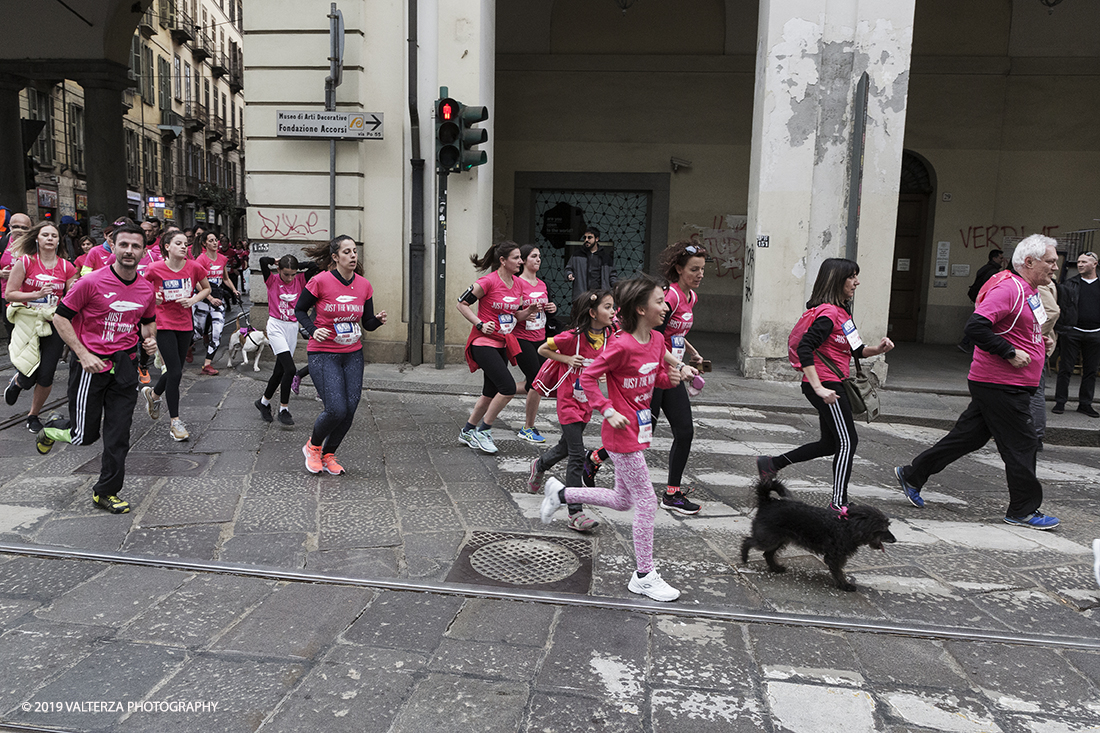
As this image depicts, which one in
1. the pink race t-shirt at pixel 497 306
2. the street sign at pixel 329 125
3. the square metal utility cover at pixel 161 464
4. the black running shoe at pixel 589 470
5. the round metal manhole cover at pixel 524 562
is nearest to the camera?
the round metal manhole cover at pixel 524 562

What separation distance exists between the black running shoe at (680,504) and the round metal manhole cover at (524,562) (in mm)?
1002

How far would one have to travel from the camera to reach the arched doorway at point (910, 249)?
50.2 feet

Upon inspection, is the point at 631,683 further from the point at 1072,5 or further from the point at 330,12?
the point at 1072,5

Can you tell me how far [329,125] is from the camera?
10.9 meters

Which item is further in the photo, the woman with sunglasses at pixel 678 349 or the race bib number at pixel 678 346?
the race bib number at pixel 678 346

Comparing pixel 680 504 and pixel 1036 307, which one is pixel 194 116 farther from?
pixel 1036 307

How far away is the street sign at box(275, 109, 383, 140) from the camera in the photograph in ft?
35.7

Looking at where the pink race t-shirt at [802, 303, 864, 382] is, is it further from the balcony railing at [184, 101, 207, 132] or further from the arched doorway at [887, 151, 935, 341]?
the balcony railing at [184, 101, 207, 132]

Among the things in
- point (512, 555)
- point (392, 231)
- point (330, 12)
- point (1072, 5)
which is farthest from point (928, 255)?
point (512, 555)

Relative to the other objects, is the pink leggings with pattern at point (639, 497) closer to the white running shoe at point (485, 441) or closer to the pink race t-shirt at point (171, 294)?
the white running shoe at point (485, 441)

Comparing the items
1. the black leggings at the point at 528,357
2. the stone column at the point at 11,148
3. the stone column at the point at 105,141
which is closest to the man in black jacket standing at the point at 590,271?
the black leggings at the point at 528,357

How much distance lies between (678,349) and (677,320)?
9.3 inches

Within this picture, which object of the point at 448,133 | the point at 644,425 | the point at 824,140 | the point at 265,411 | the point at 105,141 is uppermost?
the point at 105,141

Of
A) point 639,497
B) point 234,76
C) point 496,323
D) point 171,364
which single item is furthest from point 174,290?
point 234,76
